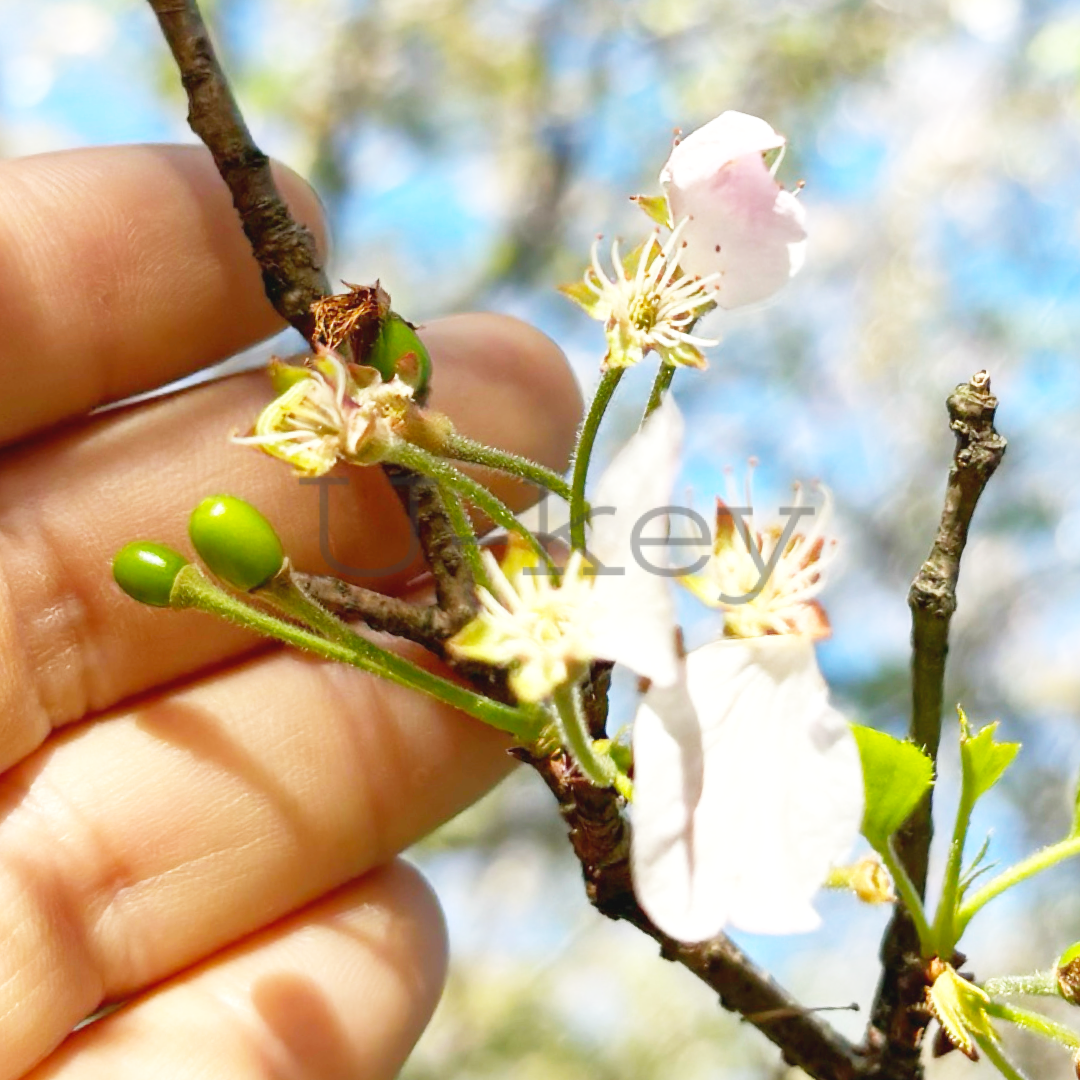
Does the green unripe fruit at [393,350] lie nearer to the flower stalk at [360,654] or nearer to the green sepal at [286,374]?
the green sepal at [286,374]

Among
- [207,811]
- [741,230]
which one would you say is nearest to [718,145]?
[741,230]

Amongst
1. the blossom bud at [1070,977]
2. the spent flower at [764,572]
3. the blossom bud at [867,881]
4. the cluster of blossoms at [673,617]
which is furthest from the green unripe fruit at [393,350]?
the blossom bud at [1070,977]

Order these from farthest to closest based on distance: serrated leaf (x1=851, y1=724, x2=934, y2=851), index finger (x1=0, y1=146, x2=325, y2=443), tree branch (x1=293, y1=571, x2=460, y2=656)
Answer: index finger (x1=0, y1=146, x2=325, y2=443) → tree branch (x1=293, y1=571, x2=460, y2=656) → serrated leaf (x1=851, y1=724, x2=934, y2=851)

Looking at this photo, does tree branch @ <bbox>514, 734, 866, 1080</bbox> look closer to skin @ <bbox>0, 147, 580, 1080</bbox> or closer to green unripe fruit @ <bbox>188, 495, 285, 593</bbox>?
green unripe fruit @ <bbox>188, 495, 285, 593</bbox>

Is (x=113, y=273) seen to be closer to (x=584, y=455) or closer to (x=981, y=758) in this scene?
(x=584, y=455)

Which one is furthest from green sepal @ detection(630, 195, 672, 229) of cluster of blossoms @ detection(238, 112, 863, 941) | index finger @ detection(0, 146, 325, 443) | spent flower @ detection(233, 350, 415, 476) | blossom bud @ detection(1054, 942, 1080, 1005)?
Result: blossom bud @ detection(1054, 942, 1080, 1005)

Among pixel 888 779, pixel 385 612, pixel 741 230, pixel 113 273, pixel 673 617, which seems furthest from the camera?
pixel 113 273
